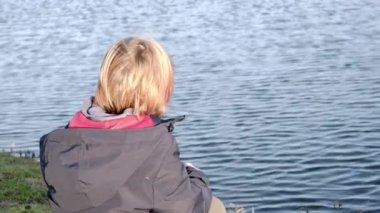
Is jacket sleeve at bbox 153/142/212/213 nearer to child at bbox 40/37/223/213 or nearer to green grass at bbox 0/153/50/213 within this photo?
child at bbox 40/37/223/213

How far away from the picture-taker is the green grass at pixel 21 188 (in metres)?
10.8

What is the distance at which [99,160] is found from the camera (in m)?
4.08

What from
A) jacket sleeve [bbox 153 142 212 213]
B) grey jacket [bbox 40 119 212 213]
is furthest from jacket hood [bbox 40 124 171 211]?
jacket sleeve [bbox 153 142 212 213]

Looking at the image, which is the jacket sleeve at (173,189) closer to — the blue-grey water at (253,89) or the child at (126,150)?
the child at (126,150)

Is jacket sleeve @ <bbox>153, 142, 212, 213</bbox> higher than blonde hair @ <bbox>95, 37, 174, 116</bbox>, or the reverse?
blonde hair @ <bbox>95, 37, 174, 116</bbox>

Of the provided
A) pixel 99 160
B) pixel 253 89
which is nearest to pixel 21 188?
pixel 99 160

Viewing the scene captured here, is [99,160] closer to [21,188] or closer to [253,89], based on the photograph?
[21,188]

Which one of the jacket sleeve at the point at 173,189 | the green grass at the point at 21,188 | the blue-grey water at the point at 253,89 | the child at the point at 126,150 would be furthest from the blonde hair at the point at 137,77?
the green grass at the point at 21,188

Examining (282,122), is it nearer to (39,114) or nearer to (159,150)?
(39,114)

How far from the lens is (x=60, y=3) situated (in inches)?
1930

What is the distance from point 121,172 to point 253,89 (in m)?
18.2

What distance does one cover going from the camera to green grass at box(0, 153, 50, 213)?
35.6 feet

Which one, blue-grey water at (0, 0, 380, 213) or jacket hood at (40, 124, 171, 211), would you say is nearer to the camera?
jacket hood at (40, 124, 171, 211)

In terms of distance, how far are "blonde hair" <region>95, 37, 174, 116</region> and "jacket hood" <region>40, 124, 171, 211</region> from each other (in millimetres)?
136
